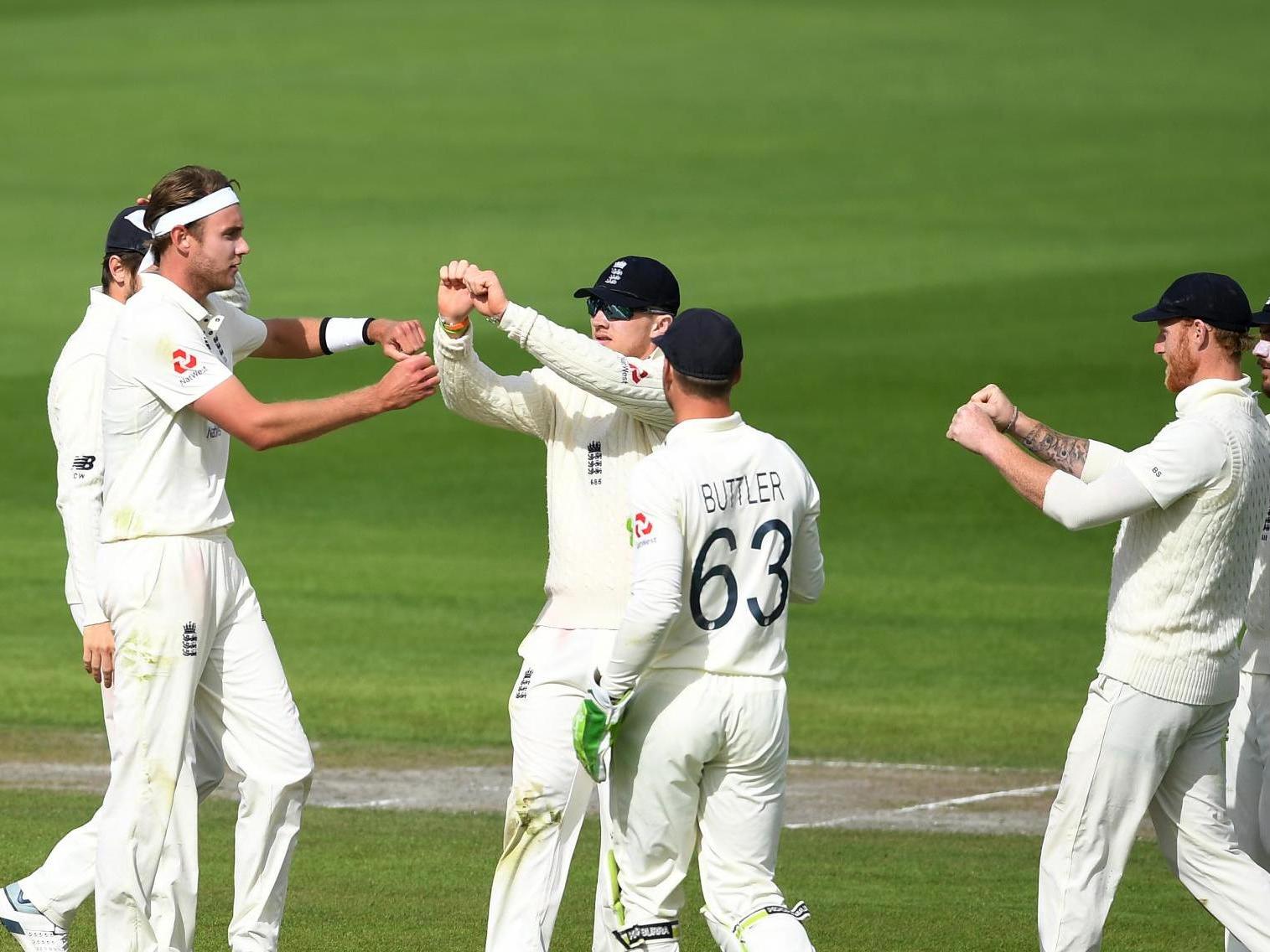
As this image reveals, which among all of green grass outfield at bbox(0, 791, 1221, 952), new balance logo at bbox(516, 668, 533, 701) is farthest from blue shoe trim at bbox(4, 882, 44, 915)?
new balance logo at bbox(516, 668, 533, 701)

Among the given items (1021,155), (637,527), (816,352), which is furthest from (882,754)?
(1021,155)

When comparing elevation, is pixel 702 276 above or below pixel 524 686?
above

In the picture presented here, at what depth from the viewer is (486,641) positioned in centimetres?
1620

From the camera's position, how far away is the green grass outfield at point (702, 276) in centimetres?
1352

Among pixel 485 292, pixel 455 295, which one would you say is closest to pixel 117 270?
pixel 455 295

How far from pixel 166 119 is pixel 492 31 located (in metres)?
10.4

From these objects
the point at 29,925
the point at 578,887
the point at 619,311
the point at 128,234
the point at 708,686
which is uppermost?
the point at 128,234

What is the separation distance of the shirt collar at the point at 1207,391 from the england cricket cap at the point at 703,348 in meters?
1.66

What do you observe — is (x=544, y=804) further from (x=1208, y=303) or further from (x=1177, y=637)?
(x=1208, y=303)

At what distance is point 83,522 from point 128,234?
3.82ft

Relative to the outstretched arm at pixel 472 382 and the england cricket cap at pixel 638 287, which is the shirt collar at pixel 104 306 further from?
the england cricket cap at pixel 638 287

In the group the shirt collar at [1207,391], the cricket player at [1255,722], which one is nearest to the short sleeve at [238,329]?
the shirt collar at [1207,391]

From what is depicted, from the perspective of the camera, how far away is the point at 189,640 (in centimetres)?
707

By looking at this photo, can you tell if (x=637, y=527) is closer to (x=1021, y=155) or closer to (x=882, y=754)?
(x=882, y=754)
